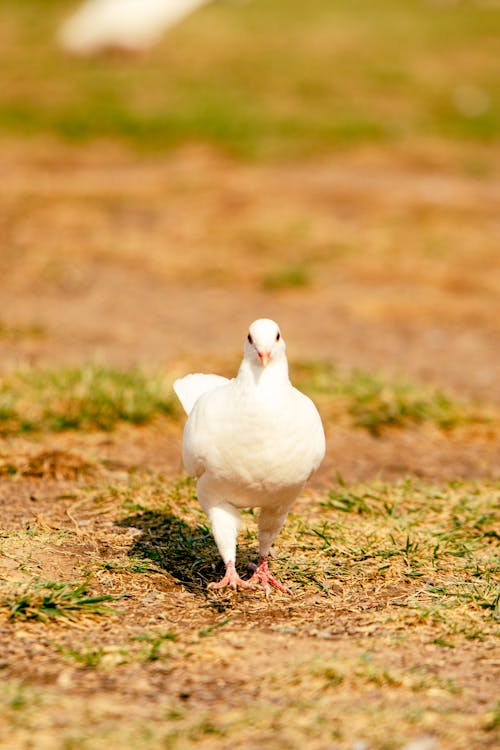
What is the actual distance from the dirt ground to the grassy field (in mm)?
17

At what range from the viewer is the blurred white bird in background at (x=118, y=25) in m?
20.7

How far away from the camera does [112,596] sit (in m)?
3.99

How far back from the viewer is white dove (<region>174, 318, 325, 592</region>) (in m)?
3.82

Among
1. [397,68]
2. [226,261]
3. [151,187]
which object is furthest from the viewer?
[397,68]

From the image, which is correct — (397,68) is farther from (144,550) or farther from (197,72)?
(144,550)

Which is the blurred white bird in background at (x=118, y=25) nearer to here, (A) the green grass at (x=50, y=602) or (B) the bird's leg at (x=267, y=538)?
(B) the bird's leg at (x=267, y=538)

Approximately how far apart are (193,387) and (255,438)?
2.71 ft

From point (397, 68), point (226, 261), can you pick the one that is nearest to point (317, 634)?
point (226, 261)

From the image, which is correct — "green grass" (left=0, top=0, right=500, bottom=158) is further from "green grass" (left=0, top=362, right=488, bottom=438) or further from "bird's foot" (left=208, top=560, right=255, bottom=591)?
"bird's foot" (left=208, top=560, right=255, bottom=591)

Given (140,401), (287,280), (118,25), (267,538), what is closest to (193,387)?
(267,538)

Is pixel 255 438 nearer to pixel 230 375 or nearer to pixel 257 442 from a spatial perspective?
pixel 257 442

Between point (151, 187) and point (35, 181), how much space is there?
137 cm

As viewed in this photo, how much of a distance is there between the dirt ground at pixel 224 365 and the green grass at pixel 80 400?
4.0 inches

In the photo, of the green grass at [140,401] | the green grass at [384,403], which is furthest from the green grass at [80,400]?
the green grass at [384,403]
